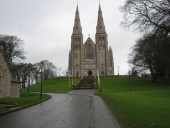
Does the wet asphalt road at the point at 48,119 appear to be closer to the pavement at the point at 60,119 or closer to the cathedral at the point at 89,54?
the pavement at the point at 60,119

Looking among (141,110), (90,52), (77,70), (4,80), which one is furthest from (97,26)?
(141,110)

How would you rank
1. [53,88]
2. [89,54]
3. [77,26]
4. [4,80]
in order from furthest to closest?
1. [89,54]
2. [77,26]
3. [53,88]
4. [4,80]

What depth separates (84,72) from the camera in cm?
8388

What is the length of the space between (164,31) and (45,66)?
77.3 metres

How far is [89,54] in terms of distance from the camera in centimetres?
8719

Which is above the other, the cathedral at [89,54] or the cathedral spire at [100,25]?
the cathedral spire at [100,25]

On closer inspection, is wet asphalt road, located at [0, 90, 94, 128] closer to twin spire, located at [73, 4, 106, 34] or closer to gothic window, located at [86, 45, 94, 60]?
gothic window, located at [86, 45, 94, 60]

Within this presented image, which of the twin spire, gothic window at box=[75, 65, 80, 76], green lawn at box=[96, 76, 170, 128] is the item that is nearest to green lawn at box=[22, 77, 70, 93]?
gothic window at box=[75, 65, 80, 76]

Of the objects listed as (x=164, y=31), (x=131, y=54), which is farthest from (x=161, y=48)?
(x=131, y=54)

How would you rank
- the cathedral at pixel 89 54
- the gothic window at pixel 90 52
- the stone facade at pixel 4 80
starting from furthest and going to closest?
the gothic window at pixel 90 52 → the cathedral at pixel 89 54 → the stone facade at pixel 4 80

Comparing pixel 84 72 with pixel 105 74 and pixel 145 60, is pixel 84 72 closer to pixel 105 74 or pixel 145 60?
pixel 105 74

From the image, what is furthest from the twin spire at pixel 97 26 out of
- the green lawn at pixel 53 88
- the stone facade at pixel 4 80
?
the stone facade at pixel 4 80

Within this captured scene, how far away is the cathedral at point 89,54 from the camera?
83.2 m

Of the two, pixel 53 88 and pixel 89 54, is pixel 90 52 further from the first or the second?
pixel 53 88
